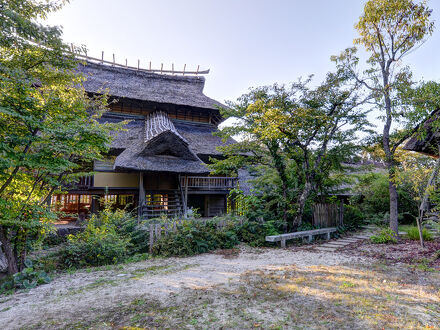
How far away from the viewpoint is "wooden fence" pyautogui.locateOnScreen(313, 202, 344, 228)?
481 inches

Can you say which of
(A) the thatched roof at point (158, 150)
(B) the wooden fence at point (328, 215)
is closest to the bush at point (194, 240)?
(B) the wooden fence at point (328, 215)

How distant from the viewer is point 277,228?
11.1 metres

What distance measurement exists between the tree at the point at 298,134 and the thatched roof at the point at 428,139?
9.77 ft

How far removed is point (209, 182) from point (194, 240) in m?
7.69

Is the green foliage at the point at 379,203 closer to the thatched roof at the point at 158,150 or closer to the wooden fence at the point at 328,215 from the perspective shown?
the wooden fence at the point at 328,215

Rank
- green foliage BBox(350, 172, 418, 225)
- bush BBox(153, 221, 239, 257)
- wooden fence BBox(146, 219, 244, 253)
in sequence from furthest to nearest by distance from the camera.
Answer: green foliage BBox(350, 172, 418, 225)
wooden fence BBox(146, 219, 244, 253)
bush BBox(153, 221, 239, 257)

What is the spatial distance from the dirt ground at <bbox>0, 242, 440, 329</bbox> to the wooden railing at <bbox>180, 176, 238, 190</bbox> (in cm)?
903

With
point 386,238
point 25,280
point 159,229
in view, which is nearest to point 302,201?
point 386,238

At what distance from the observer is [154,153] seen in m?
14.8

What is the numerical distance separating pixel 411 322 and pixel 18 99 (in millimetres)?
8429

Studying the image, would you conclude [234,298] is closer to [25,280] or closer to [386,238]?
[25,280]

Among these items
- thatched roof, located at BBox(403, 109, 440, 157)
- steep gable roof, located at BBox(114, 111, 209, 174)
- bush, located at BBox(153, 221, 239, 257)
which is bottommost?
bush, located at BBox(153, 221, 239, 257)

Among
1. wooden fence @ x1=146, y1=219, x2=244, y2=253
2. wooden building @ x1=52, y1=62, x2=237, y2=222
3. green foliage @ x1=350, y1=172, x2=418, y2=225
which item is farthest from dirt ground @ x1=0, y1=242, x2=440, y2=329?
green foliage @ x1=350, y1=172, x2=418, y2=225

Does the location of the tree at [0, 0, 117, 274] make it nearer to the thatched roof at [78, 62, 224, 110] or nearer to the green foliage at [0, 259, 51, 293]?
the green foliage at [0, 259, 51, 293]
